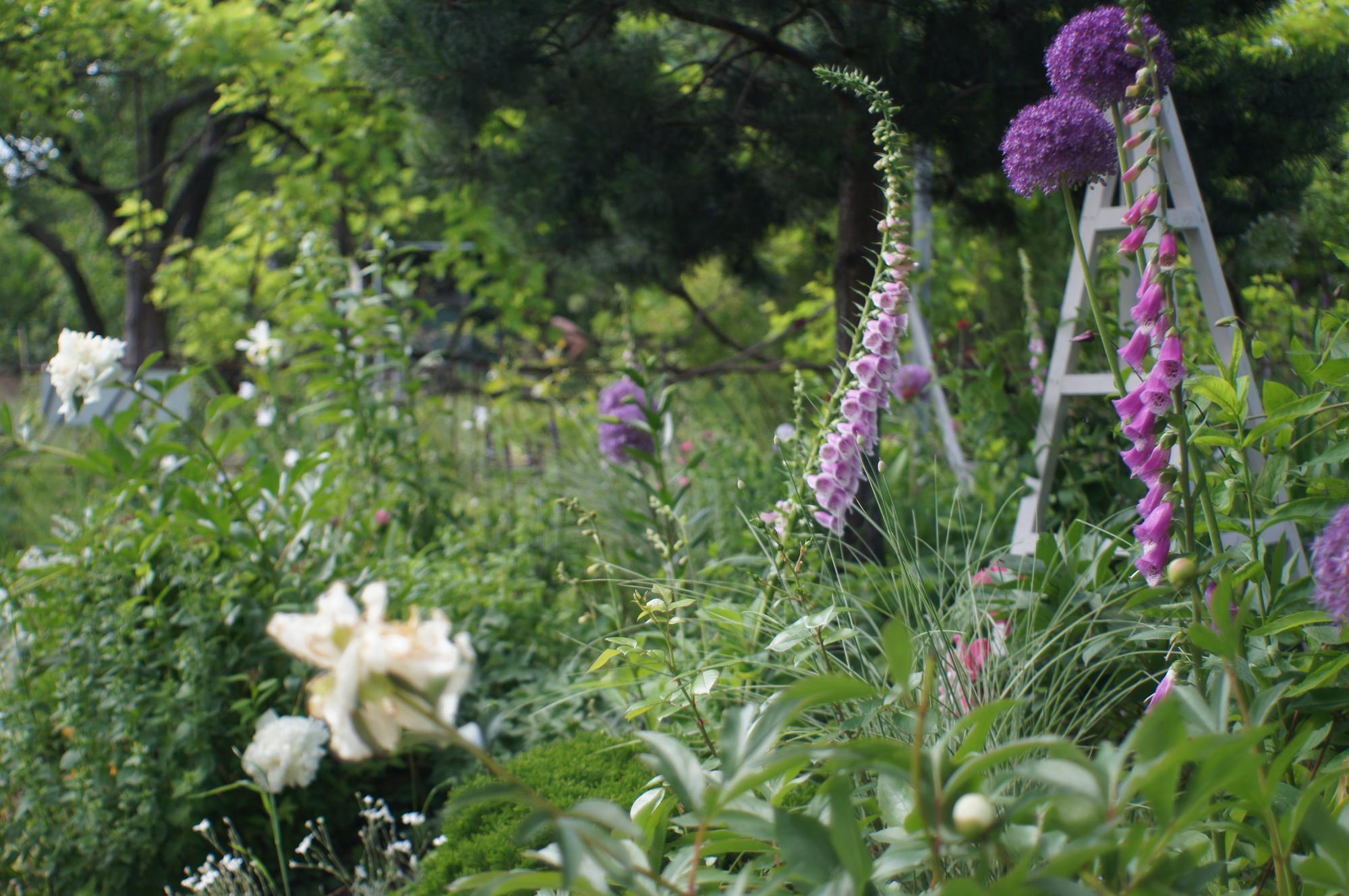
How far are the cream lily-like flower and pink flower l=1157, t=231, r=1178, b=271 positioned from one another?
917 millimetres

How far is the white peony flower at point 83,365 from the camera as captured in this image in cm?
214

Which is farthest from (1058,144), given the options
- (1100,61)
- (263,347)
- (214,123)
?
(214,123)

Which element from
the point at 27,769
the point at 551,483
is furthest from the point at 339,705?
the point at 551,483

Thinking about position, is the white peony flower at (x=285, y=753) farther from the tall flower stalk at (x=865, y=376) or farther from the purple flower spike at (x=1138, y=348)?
the purple flower spike at (x=1138, y=348)

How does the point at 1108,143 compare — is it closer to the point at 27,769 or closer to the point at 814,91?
the point at 814,91

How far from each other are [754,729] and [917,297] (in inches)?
104

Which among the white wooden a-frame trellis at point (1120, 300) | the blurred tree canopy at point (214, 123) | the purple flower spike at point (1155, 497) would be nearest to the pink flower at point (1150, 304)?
the purple flower spike at point (1155, 497)

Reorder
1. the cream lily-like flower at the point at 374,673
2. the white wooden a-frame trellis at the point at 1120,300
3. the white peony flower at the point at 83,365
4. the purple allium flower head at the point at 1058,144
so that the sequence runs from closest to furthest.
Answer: the cream lily-like flower at the point at 374,673 → the purple allium flower head at the point at 1058,144 → the white wooden a-frame trellis at the point at 1120,300 → the white peony flower at the point at 83,365

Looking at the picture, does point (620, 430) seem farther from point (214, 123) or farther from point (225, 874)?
point (214, 123)

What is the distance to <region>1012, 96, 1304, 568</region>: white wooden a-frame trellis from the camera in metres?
1.87

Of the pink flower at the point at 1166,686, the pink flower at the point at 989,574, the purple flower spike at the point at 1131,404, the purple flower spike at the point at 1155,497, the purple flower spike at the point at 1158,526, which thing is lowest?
the pink flower at the point at 989,574

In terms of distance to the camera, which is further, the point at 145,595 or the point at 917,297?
the point at 917,297

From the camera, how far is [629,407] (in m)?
3.15

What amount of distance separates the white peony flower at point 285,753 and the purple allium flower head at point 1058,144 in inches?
63.2
